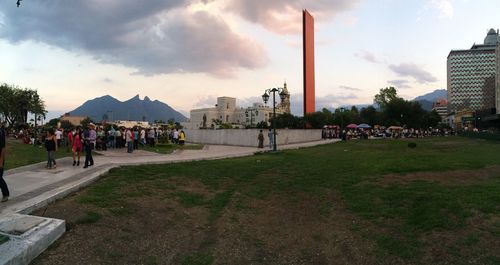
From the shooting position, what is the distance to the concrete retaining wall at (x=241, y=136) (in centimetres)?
3112

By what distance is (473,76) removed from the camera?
5842 inches

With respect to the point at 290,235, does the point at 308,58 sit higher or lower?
higher

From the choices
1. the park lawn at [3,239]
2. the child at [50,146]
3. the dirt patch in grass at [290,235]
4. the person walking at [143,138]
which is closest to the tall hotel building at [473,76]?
the person walking at [143,138]

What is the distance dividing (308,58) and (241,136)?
6631 cm

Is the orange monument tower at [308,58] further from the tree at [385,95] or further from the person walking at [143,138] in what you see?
the person walking at [143,138]

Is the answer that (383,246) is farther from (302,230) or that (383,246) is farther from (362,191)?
(362,191)

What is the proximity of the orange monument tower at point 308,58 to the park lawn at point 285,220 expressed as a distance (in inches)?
3234

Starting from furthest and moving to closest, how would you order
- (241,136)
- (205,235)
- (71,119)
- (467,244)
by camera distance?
(71,119) → (241,136) → (205,235) → (467,244)

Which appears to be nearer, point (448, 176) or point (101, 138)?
point (448, 176)

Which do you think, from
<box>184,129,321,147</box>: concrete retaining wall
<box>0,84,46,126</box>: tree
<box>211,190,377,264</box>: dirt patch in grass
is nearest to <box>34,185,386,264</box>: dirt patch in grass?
<box>211,190,377,264</box>: dirt patch in grass

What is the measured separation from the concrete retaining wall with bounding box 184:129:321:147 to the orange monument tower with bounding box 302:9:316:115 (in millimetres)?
52088

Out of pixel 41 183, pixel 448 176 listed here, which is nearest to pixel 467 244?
pixel 448 176

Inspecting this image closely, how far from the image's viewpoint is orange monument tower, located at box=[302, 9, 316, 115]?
303 feet

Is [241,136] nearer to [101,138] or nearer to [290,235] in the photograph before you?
[101,138]
